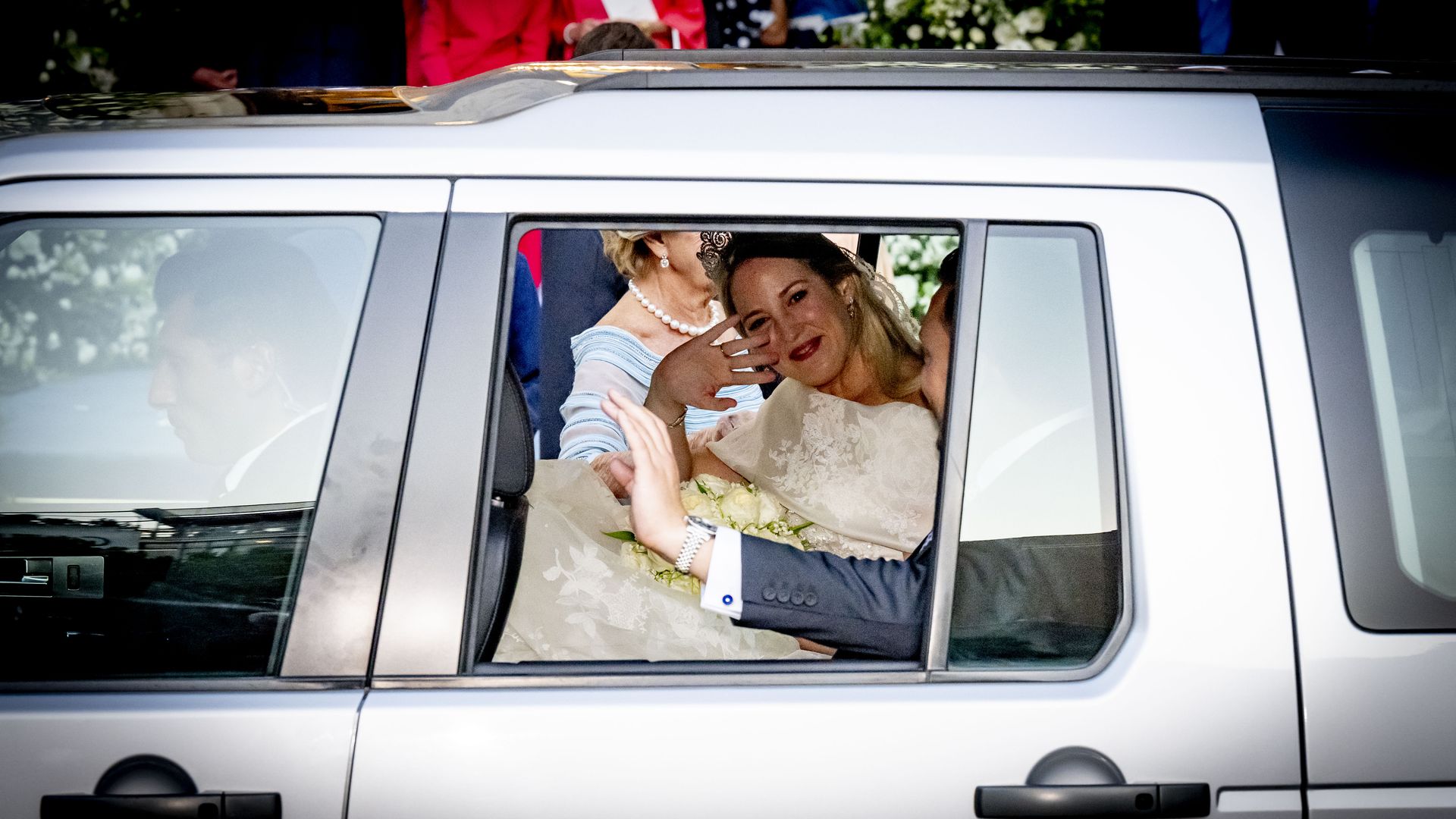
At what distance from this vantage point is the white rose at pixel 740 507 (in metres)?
2.31

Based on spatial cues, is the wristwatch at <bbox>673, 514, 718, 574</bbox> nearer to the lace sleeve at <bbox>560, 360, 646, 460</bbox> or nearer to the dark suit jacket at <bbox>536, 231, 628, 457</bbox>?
the lace sleeve at <bbox>560, 360, 646, 460</bbox>

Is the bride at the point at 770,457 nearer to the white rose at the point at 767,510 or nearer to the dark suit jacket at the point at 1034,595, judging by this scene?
the white rose at the point at 767,510

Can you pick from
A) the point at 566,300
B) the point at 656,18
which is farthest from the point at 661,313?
the point at 656,18

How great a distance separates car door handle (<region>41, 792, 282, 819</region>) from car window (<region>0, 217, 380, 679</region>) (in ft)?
0.54

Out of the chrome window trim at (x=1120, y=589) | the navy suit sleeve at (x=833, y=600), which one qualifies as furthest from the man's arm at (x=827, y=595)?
the chrome window trim at (x=1120, y=589)

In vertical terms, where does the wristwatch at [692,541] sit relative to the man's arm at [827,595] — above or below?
above

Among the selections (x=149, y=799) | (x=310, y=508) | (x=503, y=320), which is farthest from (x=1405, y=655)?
(x=149, y=799)

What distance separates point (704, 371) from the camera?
2697mm

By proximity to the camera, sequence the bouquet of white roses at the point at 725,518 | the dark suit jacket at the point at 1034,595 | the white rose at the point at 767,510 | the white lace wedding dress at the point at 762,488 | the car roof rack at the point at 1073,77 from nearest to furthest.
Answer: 1. the dark suit jacket at the point at 1034,595
2. the car roof rack at the point at 1073,77
3. the white lace wedding dress at the point at 762,488
4. the bouquet of white roses at the point at 725,518
5. the white rose at the point at 767,510

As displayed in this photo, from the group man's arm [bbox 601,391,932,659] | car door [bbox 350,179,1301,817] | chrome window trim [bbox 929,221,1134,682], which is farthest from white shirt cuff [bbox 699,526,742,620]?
chrome window trim [bbox 929,221,1134,682]

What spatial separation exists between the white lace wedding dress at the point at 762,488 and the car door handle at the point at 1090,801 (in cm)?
45

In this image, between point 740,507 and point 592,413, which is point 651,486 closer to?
point 740,507

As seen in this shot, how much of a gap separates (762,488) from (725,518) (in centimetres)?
24

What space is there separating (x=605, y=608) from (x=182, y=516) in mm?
747
